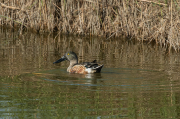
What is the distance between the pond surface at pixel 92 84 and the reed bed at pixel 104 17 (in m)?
Answer: 0.69

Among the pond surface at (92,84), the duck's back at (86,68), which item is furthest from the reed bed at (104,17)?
the duck's back at (86,68)

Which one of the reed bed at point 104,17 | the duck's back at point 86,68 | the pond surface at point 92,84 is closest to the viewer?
the pond surface at point 92,84

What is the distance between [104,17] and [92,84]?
21.8ft

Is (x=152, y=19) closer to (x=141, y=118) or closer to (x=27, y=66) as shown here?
(x=27, y=66)

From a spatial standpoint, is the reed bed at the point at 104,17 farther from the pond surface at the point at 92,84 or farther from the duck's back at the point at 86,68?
the duck's back at the point at 86,68

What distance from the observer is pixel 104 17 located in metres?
13.0

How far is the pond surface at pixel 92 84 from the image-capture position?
4969 millimetres

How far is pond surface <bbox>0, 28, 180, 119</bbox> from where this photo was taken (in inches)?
196

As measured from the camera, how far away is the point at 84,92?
6.02m

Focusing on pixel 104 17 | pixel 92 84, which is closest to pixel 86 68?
pixel 92 84

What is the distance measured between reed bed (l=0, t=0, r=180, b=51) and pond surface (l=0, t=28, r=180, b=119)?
69 cm

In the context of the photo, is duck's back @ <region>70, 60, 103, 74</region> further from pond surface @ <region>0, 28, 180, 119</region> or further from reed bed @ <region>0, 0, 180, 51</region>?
reed bed @ <region>0, 0, 180, 51</region>


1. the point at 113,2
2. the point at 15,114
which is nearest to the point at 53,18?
the point at 113,2

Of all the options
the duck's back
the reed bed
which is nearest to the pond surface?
the duck's back
